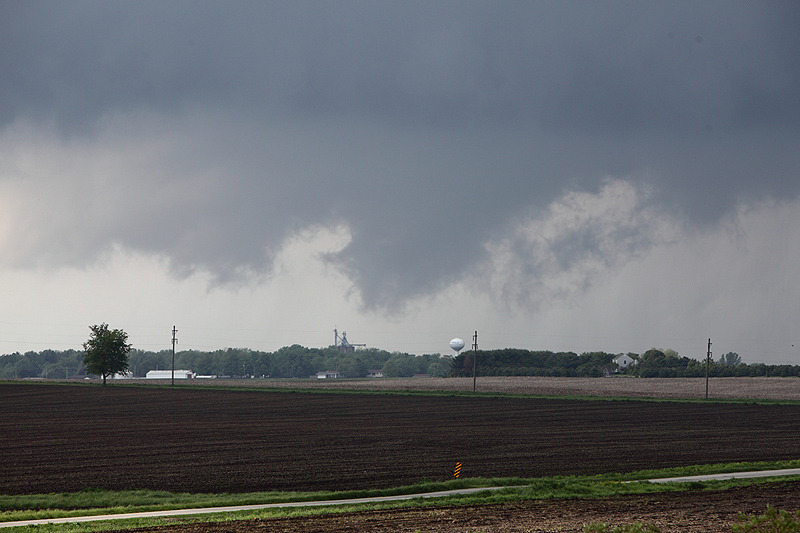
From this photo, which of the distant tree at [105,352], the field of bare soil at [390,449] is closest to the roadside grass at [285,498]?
the field of bare soil at [390,449]

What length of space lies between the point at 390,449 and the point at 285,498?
1576 cm

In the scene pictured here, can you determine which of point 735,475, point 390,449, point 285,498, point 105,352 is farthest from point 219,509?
point 105,352

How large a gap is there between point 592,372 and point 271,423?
141 metres

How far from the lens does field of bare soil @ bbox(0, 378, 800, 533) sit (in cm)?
2178

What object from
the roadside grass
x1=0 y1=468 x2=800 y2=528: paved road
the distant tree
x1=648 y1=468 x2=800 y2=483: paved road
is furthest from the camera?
the distant tree

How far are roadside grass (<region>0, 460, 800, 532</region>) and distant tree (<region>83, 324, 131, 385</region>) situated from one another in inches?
4276

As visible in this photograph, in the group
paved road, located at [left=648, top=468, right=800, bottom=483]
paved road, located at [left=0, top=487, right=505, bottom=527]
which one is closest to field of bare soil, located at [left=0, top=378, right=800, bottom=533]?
paved road, located at [left=0, top=487, right=505, bottom=527]

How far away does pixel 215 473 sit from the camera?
109 feet

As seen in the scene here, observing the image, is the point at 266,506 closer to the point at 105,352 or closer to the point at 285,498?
the point at 285,498

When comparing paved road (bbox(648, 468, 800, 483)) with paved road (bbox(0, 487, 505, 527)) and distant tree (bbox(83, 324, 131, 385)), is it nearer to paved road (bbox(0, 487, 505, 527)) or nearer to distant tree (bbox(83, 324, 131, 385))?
paved road (bbox(0, 487, 505, 527))

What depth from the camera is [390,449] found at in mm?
41719

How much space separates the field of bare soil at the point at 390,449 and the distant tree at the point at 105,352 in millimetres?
51526

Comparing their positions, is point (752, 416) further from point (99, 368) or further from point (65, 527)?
point (99, 368)

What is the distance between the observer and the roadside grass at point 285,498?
22.7 m
